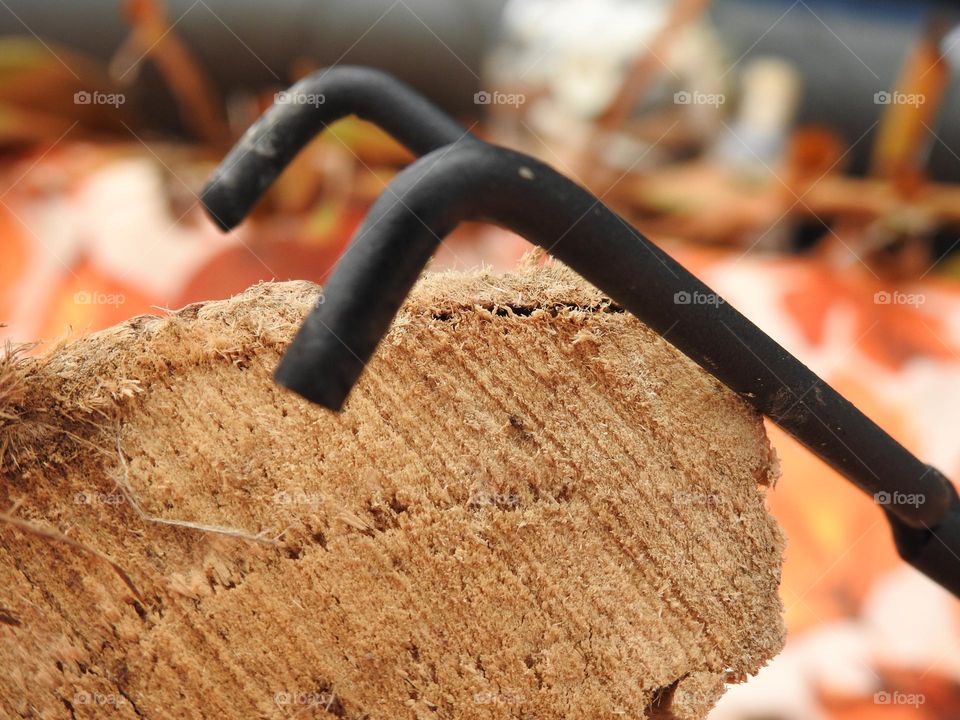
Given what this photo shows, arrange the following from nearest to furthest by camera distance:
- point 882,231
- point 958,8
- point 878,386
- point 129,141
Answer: point 878,386 < point 882,231 < point 129,141 < point 958,8

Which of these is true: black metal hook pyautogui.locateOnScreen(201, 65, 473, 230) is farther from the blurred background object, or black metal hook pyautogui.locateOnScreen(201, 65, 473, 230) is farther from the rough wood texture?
the blurred background object

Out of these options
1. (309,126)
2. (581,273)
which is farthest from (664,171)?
(581,273)

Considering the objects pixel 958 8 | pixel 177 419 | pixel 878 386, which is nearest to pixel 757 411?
pixel 177 419

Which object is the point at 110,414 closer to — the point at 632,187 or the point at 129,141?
the point at 632,187

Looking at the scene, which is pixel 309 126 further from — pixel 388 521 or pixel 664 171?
pixel 664 171

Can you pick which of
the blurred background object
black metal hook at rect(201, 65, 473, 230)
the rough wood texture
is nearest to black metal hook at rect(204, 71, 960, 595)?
the rough wood texture

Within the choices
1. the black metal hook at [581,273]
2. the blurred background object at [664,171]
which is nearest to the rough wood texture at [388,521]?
the black metal hook at [581,273]

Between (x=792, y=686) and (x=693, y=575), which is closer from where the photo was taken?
(x=693, y=575)
